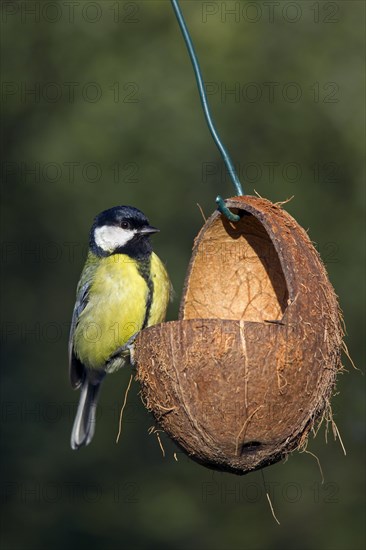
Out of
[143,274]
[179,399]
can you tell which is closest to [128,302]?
[143,274]

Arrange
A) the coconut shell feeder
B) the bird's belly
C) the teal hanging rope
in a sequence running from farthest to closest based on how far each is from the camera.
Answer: the bird's belly → the teal hanging rope → the coconut shell feeder

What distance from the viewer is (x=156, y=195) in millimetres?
9805

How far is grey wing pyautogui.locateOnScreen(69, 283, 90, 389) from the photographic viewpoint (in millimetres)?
6020

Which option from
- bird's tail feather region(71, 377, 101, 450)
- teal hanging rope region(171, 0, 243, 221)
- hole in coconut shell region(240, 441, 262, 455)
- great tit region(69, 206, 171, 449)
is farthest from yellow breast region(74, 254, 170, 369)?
hole in coconut shell region(240, 441, 262, 455)

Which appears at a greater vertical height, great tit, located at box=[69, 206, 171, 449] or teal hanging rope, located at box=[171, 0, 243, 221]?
teal hanging rope, located at box=[171, 0, 243, 221]

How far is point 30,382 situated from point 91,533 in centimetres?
162

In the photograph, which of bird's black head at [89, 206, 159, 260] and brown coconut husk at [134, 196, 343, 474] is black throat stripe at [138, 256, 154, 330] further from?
brown coconut husk at [134, 196, 343, 474]

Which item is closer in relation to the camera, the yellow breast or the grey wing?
the yellow breast

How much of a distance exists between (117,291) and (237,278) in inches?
30.6

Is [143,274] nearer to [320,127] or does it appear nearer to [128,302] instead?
[128,302]

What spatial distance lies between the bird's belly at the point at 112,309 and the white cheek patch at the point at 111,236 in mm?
77

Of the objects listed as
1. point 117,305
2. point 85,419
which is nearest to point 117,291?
point 117,305

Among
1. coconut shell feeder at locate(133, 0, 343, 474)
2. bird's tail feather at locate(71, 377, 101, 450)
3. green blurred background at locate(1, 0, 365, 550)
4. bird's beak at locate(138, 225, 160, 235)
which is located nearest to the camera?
coconut shell feeder at locate(133, 0, 343, 474)

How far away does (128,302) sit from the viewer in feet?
18.6
